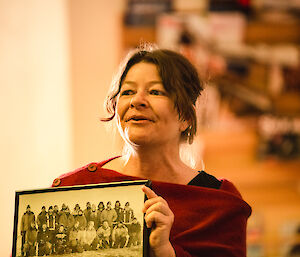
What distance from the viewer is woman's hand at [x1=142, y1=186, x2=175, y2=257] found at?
0.78m

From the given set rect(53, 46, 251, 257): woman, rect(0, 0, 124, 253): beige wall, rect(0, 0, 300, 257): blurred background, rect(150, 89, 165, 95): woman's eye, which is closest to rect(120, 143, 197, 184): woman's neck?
rect(53, 46, 251, 257): woman

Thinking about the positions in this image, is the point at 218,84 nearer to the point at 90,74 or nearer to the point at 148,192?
the point at 90,74

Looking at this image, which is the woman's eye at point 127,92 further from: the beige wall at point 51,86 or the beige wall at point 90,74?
the beige wall at point 90,74

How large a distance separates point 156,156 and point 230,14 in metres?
1.79

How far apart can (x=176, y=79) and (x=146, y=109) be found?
4.1 inches

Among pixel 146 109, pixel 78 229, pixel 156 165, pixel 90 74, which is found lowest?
pixel 78 229

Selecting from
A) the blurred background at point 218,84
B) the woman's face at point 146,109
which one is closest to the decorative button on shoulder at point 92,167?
the woman's face at point 146,109

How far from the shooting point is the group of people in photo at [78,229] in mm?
824

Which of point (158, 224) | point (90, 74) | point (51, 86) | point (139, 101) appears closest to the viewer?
point (158, 224)

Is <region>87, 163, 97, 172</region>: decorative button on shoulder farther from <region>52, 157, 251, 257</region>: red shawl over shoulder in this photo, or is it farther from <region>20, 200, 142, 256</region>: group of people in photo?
<region>20, 200, 142, 256</region>: group of people in photo

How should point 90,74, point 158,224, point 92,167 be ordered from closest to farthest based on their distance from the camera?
1. point 158,224
2. point 92,167
3. point 90,74

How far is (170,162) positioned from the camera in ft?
3.25

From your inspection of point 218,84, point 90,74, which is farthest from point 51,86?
point 218,84

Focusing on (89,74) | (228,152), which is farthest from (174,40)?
(228,152)
